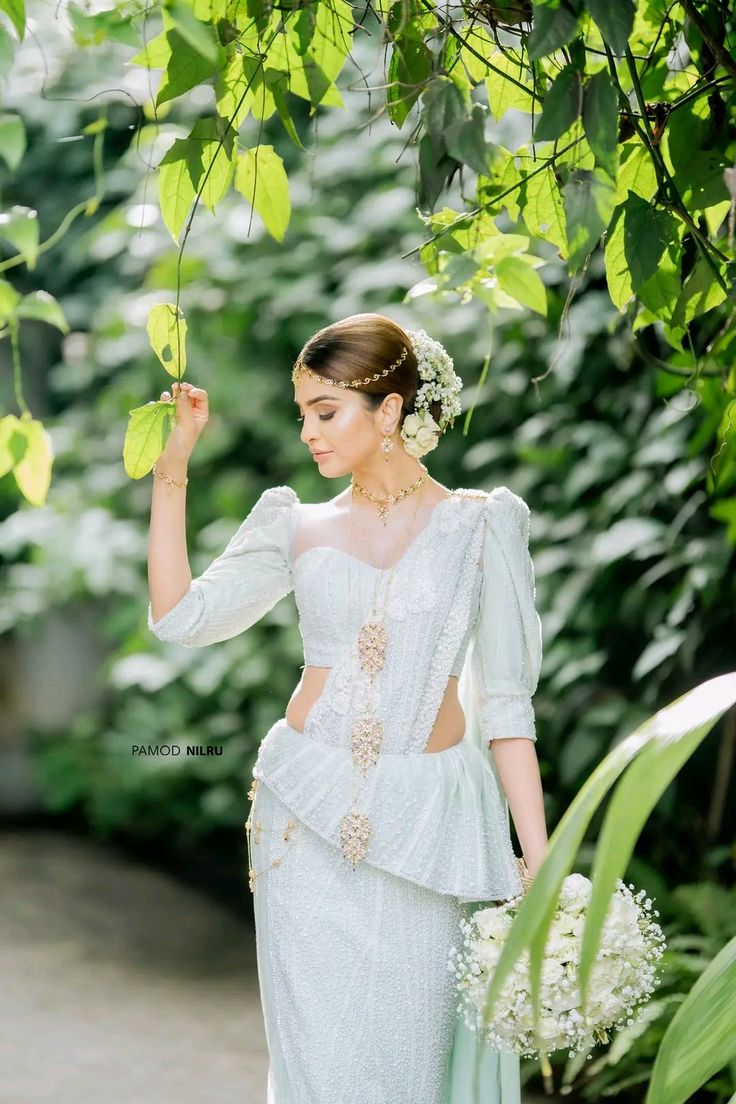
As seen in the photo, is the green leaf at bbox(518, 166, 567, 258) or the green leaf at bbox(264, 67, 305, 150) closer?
the green leaf at bbox(264, 67, 305, 150)

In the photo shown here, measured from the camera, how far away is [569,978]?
1.67 metres

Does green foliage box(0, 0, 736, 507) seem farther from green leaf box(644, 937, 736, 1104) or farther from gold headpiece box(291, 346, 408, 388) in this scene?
green leaf box(644, 937, 736, 1104)

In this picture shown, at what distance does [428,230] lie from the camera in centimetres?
206

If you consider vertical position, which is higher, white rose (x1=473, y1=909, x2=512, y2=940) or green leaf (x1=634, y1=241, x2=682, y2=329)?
green leaf (x1=634, y1=241, x2=682, y2=329)

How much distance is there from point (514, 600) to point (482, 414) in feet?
7.39

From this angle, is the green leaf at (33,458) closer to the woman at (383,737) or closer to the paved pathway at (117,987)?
the woman at (383,737)

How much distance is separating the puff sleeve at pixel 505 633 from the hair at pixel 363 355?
21cm

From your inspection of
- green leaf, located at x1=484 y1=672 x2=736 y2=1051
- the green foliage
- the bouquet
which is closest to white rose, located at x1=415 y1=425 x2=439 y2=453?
the green foliage

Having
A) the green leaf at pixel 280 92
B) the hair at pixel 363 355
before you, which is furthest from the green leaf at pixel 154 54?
the hair at pixel 363 355

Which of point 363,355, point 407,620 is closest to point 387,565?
point 407,620

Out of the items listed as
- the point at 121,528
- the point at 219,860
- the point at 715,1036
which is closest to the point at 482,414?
the point at 121,528

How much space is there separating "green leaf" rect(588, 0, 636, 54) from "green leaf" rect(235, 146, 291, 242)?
2.22 feet

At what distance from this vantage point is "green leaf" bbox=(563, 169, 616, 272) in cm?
120

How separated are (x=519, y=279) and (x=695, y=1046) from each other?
4.19ft
